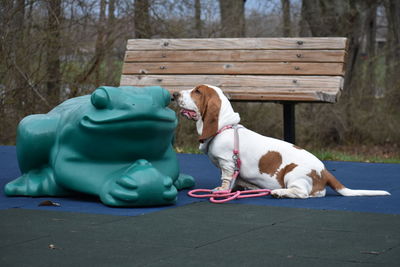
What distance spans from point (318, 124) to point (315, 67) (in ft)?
16.0

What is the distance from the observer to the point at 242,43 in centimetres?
924

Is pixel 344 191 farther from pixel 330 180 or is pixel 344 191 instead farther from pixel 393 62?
pixel 393 62

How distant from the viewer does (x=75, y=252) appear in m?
3.84

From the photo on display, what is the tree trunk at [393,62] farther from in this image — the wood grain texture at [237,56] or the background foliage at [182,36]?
the wood grain texture at [237,56]

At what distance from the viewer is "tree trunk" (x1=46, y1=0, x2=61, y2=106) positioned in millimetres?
12094

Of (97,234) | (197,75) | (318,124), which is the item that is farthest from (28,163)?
(318,124)

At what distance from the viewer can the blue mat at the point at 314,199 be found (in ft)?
17.6

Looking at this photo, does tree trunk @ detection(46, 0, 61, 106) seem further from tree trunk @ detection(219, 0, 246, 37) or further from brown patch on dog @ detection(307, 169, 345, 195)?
brown patch on dog @ detection(307, 169, 345, 195)

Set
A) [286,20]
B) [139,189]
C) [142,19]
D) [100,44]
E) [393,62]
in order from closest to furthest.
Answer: [139,189] → [100,44] → [142,19] → [393,62] → [286,20]

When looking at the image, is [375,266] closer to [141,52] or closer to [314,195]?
[314,195]

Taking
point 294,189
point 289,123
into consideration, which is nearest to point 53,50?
point 289,123

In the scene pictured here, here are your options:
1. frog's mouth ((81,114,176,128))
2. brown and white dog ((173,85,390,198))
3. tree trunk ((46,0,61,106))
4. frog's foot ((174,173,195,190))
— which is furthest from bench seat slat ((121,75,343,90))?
A: frog's mouth ((81,114,176,128))

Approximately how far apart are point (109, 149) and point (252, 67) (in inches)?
149

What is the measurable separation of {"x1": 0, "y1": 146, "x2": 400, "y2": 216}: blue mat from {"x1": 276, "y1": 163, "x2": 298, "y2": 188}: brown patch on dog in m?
0.17
